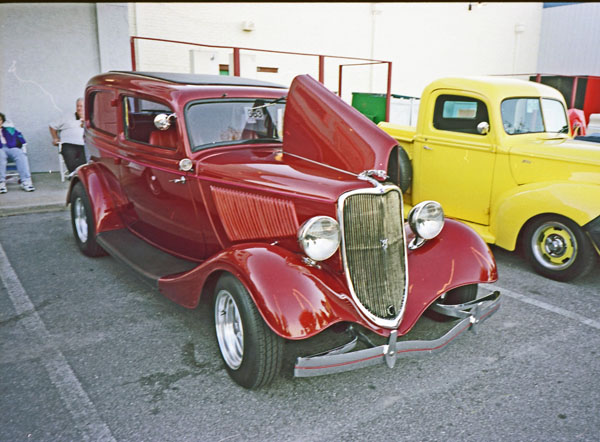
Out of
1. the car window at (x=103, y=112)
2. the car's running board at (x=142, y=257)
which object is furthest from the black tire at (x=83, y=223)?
the car window at (x=103, y=112)

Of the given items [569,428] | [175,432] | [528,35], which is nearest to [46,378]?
[175,432]

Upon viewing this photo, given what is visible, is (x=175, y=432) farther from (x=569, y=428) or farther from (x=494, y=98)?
(x=494, y=98)

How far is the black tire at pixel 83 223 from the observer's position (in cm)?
469

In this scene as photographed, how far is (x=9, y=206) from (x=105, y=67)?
3.35 metres

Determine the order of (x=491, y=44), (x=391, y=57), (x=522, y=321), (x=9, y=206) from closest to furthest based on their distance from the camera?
(x=522, y=321) → (x=9, y=206) → (x=391, y=57) → (x=491, y=44)

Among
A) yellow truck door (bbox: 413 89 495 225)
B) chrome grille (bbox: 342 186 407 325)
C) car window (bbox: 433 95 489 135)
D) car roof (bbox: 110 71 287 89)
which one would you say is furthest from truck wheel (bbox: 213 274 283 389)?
car window (bbox: 433 95 489 135)

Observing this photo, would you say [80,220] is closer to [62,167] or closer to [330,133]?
[330,133]

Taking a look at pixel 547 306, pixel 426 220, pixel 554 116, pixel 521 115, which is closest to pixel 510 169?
pixel 521 115

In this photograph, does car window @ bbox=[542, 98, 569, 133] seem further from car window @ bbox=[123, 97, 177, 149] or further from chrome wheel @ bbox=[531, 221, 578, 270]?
car window @ bbox=[123, 97, 177, 149]

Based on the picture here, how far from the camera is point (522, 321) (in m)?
3.74

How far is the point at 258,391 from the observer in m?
2.82

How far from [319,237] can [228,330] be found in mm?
836

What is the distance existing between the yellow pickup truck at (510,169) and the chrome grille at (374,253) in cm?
175

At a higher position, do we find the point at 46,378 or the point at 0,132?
the point at 0,132
